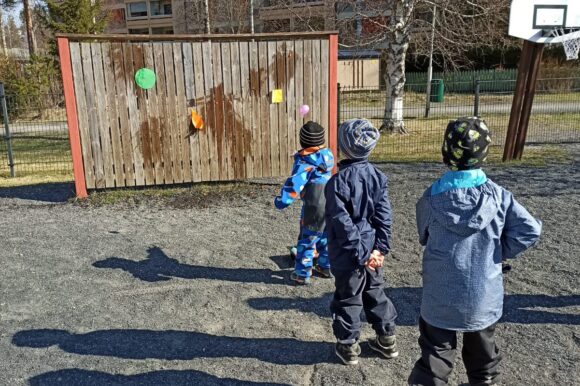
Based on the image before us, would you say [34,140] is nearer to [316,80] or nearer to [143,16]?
[316,80]

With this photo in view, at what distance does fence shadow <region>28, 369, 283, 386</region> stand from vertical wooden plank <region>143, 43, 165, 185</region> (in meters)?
4.92

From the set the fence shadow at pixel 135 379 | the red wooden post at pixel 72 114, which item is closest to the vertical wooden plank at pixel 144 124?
the red wooden post at pixel 72 114

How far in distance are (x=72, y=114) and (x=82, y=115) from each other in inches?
5.4

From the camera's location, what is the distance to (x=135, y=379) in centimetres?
323

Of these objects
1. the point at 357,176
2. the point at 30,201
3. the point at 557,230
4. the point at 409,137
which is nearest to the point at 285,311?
the point at 357,176

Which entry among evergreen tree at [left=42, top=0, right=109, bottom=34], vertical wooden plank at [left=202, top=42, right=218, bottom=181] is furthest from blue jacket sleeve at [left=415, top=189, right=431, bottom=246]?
evergreen tree at [left=42, top=0, right=109, bottom=34]

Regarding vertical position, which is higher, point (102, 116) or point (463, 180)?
point (463, 180)

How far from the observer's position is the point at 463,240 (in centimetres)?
260

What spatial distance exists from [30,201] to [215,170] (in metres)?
2.90

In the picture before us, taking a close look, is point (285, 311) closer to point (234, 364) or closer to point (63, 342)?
point (234, 364)

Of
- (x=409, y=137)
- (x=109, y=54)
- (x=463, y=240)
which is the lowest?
(x=409, y=137)

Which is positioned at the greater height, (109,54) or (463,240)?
(109,54)

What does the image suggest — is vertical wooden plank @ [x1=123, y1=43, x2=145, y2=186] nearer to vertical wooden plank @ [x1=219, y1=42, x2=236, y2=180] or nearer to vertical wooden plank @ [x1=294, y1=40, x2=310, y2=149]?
vertical wooden plank @ [x1=219, y1=42, x2=236, y2=180]

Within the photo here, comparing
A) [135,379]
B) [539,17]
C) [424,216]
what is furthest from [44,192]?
[539,17]
